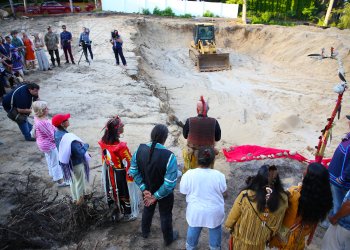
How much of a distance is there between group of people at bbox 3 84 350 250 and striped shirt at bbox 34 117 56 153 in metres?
0.01

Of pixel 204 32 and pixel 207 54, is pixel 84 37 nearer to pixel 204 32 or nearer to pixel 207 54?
pixel 207 54

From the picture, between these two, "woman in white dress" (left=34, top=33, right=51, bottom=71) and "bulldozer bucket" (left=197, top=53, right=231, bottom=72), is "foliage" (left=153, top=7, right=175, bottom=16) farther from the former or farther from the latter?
"woman in white dress" (left=34, top=33, right=51, bottom=71)

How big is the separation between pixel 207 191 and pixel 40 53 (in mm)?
10580

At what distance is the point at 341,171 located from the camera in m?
3.70

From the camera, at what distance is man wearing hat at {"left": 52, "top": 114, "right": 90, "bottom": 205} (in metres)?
3.78

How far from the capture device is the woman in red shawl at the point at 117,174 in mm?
3627

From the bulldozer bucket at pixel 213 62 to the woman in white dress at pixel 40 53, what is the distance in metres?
7.73

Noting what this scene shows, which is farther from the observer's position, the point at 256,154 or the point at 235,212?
the point at 256,154

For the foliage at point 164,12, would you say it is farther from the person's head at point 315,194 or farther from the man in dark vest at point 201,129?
the person's head at point 315,194

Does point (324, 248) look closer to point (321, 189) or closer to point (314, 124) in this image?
point (321, 189)

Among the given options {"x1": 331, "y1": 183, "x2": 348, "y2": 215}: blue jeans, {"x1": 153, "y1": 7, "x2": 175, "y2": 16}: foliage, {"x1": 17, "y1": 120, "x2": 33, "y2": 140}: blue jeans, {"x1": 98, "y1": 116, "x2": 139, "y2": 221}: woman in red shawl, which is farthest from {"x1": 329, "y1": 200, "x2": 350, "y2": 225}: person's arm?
{"x1": 153, "y1": 7, "x2": 175, "y2": 16}: foliage

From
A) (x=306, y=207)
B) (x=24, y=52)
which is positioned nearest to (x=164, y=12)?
(x=24, y=52)

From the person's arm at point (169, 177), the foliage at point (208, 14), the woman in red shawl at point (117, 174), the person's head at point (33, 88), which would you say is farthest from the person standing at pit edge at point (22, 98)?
the foliage at point (208, 14)

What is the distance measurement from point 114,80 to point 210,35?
8.38 m
